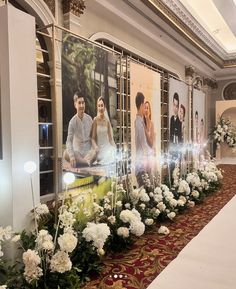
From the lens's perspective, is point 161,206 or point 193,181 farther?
point 193,181

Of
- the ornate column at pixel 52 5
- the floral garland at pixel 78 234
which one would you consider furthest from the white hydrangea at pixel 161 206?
the ornate column at pixel 52 5

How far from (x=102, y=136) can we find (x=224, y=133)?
9.28m

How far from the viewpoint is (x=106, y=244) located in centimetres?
316

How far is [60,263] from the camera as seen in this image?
2.24 m

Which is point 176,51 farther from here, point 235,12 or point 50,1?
point 50,1

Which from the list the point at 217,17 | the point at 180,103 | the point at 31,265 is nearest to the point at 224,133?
the point at 217,17

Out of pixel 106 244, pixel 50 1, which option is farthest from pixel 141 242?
pixel 50 1

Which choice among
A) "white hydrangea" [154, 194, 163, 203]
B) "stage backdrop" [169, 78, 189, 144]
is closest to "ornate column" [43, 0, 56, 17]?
"stage backdrop" [169, 78, 189, 144]

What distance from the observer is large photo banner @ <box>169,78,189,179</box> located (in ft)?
19.4

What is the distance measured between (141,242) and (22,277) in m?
1.60

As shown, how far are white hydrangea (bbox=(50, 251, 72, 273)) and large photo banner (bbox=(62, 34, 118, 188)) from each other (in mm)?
1100

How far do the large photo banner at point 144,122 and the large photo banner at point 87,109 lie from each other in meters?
0.57

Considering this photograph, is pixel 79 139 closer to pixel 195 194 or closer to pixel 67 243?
pixel 67 243

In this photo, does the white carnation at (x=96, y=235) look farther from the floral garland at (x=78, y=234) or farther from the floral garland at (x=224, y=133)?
the floral garland at (x=224, y=133)
